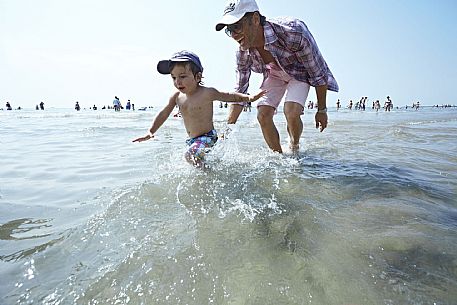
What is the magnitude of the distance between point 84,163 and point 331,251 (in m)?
3.52

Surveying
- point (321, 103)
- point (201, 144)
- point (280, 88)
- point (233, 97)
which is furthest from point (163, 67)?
point (321, 103)

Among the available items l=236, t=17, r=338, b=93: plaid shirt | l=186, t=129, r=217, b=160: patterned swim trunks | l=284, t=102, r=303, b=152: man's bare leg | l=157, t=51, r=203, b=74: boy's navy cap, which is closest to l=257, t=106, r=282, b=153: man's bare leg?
l=284, t=102, r=303, b=152: man's bare leg

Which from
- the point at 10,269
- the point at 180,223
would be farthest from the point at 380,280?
the point at 10,269

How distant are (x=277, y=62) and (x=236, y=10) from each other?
980mm

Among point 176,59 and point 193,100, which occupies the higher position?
point 176,59

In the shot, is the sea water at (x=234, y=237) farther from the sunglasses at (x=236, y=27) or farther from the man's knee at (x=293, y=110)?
the sunglasses at (x=236, y=27)

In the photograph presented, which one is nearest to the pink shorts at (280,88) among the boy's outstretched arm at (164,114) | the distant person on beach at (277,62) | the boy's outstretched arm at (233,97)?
the distant person on beach at (277,62)

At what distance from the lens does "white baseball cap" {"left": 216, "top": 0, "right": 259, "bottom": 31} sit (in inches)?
105

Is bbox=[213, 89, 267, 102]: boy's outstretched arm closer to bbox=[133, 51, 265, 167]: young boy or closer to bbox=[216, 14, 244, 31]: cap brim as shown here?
bbox=[133, 51, 265, 167]: young boy

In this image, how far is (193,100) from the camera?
144 inches

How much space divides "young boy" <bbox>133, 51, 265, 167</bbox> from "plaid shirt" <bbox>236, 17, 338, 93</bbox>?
0.50 meters

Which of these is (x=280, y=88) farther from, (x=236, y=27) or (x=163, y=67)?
(x=163, y=67)

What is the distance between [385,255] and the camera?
57.5 inches

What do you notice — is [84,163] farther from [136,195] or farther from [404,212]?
[404,212]
